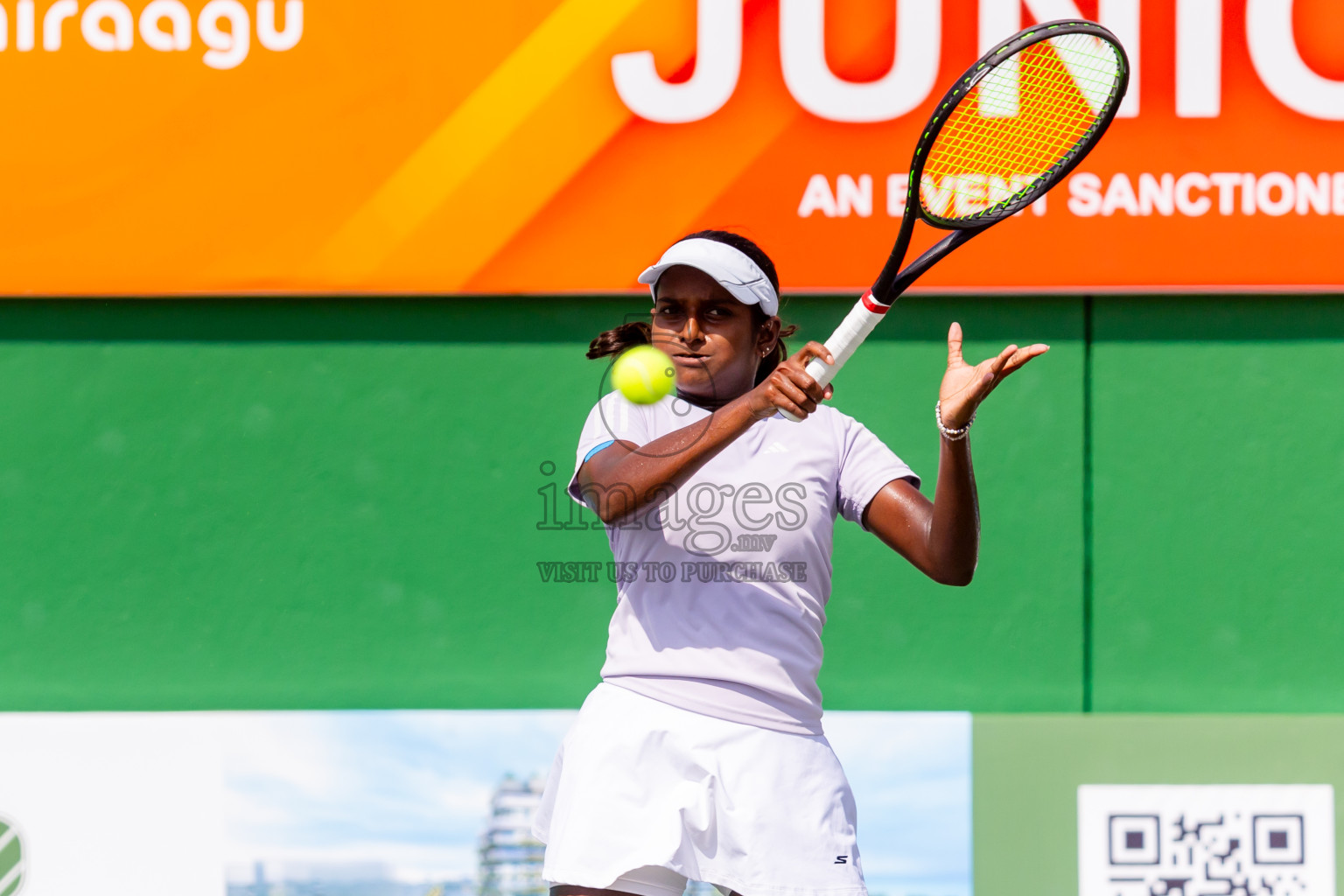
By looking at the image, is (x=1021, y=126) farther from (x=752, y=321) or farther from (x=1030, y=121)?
(x=752, y=321)

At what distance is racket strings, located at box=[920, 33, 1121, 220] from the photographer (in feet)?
8.07

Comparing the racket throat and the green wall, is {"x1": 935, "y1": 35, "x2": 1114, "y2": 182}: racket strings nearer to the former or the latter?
the racket throat

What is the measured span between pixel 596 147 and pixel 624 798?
2.34 metres

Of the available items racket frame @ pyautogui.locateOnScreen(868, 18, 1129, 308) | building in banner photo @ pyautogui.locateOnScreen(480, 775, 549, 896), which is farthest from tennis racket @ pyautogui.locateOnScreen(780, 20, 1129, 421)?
building in banner photo @ pyautogui.locateOnScreen(480, 775, 549, 896)

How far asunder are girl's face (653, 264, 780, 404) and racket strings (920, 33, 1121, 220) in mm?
474

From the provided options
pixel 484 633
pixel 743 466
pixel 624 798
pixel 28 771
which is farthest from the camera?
pixel 484 633

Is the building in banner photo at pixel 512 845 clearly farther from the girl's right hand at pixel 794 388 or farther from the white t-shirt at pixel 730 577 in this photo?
the girl's right hand at pixel 794 388

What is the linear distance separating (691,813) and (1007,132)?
1.52 metres

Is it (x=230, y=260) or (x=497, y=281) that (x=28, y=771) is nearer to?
(x=230, y=260)

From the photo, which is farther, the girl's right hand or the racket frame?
the racket frame

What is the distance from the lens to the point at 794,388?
6.27 feet

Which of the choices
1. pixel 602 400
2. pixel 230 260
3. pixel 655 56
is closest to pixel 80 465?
pixel 230 260

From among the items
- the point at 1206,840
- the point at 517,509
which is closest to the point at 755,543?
the point at 517,509

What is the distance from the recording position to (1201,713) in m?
3.92
